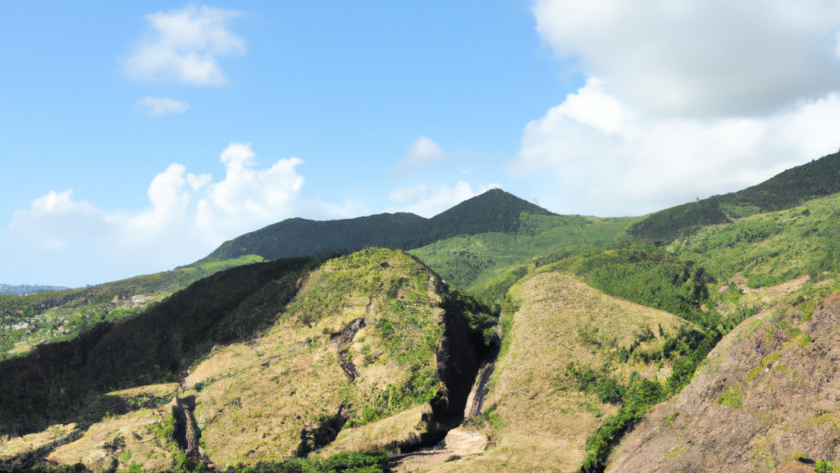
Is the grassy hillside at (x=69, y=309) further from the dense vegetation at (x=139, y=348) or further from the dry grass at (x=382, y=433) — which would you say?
the dry grass at (x=382, y=433)

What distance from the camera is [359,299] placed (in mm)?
41750

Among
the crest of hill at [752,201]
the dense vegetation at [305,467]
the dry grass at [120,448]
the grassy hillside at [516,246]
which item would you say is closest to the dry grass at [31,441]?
the dry grass at [120,448]

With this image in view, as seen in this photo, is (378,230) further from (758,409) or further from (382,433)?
(758,409)

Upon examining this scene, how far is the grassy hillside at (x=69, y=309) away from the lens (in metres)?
51.9

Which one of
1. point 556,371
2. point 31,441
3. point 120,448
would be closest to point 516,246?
point 556,371

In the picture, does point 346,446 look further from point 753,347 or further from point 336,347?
point 753,347

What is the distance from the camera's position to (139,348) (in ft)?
135

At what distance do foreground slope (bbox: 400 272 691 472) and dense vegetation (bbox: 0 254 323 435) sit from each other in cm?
2104

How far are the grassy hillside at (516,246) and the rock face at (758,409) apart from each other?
65807 mm

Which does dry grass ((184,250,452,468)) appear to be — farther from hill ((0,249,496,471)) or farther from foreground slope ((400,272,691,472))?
foreground slope ((400,272,691,472))

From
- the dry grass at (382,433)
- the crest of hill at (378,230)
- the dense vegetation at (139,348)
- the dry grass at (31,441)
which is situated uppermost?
the crest of hill at (378,230)

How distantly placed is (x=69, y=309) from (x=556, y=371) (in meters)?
65.5

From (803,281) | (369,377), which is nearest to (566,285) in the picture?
(369,377)

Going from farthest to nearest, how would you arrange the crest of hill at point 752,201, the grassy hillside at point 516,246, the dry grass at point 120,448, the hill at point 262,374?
1. the grassy hillside at point 516,246
2. the crest of hill at point 752,201
3. the hill at point 262,374
4. the dry grass at point 120,448
